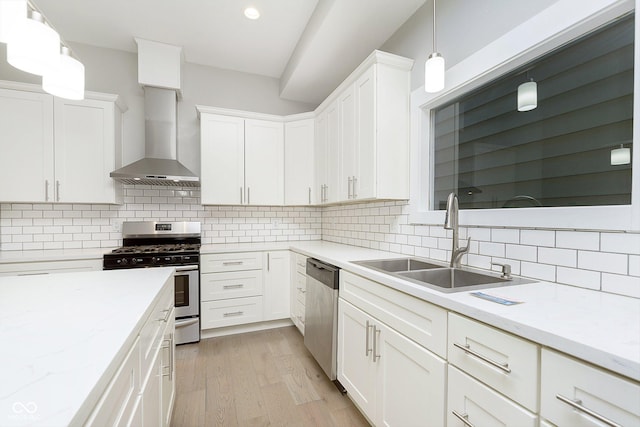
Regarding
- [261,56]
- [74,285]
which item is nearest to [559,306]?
[74,285]

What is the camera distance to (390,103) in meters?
2.14

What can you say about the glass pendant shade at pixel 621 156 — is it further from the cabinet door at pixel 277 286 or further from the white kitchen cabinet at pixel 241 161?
the white kitchen cabinet at pixel 241 161

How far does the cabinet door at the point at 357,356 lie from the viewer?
1602 mm

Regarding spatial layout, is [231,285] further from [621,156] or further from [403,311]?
[621,156]

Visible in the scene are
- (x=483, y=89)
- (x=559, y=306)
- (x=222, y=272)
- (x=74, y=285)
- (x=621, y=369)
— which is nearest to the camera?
(x=621, y=369)

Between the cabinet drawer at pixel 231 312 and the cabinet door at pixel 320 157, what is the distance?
1.34m

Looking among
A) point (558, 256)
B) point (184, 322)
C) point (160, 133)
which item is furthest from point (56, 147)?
point (558, 256)

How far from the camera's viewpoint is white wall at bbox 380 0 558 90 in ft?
4.90

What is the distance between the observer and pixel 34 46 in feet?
2.97

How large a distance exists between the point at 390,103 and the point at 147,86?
263cm

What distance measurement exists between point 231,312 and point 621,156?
3103mm

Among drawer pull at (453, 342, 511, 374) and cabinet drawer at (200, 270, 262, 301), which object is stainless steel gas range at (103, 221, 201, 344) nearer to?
cabinet drawer at (200, 270, 262, 301)

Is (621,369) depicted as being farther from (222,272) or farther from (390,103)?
(222,272)

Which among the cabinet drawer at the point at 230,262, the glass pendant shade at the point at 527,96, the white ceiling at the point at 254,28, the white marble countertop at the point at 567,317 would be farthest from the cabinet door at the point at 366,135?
the cabinet drawer at the point at 230,262
